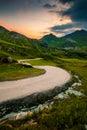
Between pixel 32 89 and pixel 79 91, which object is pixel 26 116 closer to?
pixel 32 89

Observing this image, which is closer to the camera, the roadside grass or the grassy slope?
the grassy slope

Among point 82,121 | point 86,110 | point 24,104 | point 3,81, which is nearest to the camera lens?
point 82,121

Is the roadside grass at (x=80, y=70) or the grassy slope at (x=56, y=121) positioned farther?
the roadside grass at (x=80, y=70)

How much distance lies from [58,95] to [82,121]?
51.8 feet

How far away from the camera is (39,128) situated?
67.3ft

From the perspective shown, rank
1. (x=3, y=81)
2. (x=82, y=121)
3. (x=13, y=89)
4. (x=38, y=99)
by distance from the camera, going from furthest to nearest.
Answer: (x=3, y=81)
(x=13, y=89)
(x=38, y=99)
(x=82, y=121)

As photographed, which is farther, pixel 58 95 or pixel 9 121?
pixel 58 95

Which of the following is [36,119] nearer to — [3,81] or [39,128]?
[39,128]

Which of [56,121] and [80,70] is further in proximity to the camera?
[80,70]

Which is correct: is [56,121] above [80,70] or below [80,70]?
above

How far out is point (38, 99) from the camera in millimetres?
33375

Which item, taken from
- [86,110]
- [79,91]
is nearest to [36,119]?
[86,110]

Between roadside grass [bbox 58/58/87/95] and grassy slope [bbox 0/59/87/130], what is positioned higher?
grassy slope [bbox 0/59/87/130]

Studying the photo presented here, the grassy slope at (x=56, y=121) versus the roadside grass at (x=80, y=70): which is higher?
the grassy slope at (x=56, y=121)
